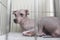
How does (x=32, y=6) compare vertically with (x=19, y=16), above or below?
above

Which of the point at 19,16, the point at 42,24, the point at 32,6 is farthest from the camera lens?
the point at 32,6

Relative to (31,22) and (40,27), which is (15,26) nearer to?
(31,22)

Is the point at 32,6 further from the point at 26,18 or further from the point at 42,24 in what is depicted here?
the point at 42,24

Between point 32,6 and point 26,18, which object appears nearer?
point 26,18

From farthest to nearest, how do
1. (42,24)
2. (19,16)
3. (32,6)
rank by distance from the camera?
(32,6), (19,16), (42,24)

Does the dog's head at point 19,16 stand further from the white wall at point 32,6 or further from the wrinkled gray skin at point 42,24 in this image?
the white wall at point 32,6

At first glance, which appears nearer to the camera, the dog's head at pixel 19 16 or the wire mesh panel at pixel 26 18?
the wire mesh panel at pixel 26 18

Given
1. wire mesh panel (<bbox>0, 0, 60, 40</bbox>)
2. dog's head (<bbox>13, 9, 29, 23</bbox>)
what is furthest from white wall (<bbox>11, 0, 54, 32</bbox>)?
dog's head (<bbox>13, 9, 29, 23</bbox>)

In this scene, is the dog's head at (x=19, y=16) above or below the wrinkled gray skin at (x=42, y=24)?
above

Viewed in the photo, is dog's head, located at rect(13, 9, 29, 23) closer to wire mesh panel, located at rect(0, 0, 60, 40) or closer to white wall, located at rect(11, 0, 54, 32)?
wire mesh panel, located at rect(0, 0, 60, 40)

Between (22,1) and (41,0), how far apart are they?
0.32m

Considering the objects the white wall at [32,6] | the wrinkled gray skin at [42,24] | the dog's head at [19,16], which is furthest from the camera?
the white wall at [32,6]

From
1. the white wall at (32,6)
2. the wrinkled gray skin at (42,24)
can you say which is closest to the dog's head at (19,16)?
the wrinkled gray skin at (42,24)

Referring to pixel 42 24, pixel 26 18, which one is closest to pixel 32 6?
pixel 26 18
